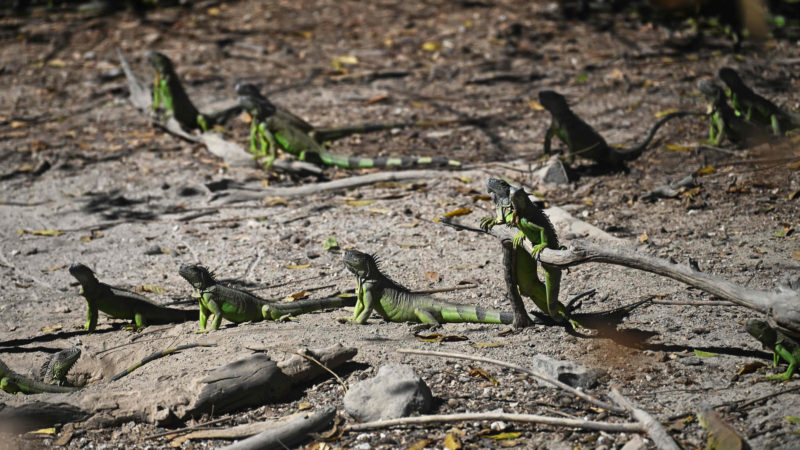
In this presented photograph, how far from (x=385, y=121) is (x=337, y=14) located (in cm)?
390

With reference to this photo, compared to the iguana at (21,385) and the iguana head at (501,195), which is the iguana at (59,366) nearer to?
the iguana at (21,385)

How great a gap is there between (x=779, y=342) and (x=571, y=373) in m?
0.93

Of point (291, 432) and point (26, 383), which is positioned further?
point (26, 383)

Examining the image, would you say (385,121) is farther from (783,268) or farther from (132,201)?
(783,268)

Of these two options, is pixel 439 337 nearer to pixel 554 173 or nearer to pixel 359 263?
pixel 359 263

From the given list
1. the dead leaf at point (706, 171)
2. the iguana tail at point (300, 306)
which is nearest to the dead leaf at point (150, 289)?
the iguana tail at point (300, 306)

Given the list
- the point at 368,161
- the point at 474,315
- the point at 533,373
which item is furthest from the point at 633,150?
the point at 533,373

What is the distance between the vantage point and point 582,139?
22.1 feet

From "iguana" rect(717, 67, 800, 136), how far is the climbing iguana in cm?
585

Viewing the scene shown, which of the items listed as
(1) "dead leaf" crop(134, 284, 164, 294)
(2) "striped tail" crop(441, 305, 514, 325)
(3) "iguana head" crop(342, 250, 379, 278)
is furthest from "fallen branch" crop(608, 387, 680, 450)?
(1) "dead leaf" crop(134, 284, 164, 294)

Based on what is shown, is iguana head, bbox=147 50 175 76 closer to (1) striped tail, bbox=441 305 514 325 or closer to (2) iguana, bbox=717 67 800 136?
(1) striped tail, bbox=441 305 514 325

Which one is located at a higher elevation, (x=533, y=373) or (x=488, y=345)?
(x=533, y=373)

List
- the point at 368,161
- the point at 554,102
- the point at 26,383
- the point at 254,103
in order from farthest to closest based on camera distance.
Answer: the point at 254,103, the point at 368,161, the point at 554,102, the point at 26,383

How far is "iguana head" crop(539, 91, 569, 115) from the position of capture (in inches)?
267
